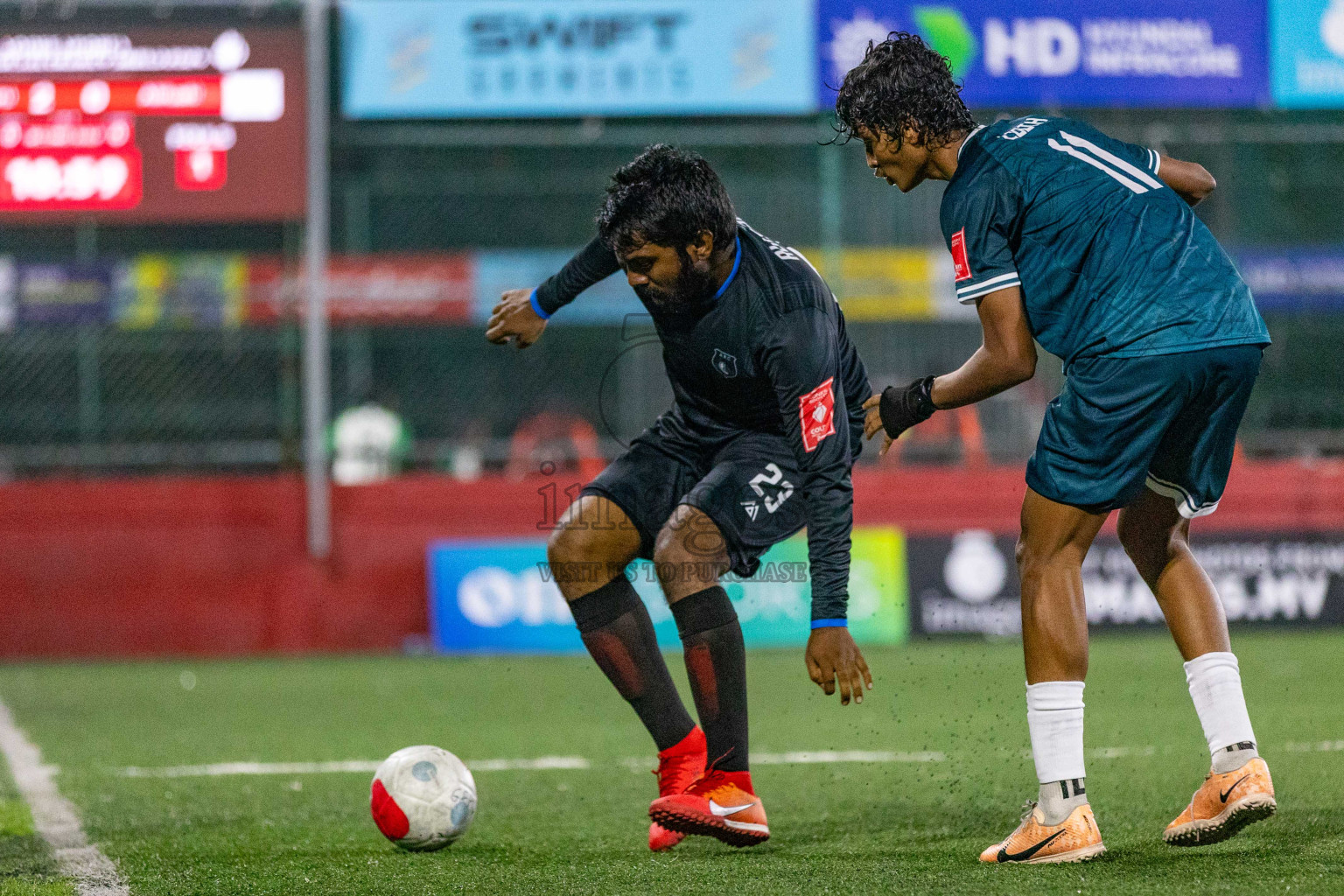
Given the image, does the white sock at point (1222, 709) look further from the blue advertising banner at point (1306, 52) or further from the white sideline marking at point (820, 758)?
the blue advertising banner at point (1306, 52)

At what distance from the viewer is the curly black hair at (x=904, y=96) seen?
3.86m

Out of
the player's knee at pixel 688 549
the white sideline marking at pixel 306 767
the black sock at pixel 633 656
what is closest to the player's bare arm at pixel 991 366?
the player's knee at pixel 688 549

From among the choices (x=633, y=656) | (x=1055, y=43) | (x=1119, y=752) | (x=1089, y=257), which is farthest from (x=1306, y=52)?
(x=633, y=656)

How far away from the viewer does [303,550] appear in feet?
38.9

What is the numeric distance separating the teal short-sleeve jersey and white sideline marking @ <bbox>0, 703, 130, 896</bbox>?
2575 mm

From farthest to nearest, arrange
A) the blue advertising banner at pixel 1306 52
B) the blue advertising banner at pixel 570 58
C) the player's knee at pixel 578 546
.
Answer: the blue advertising banner at pixel 1306 52
the blue advertising banner at pixel 570 58
the player's knee at pixel 578 546

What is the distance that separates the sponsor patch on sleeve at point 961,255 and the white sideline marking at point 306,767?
9.55 ft

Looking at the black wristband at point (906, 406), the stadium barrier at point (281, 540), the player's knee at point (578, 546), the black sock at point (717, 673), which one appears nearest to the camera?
the black wristband at point (906, 406)

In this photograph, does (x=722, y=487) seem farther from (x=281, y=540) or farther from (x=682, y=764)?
(x=281, y=540)

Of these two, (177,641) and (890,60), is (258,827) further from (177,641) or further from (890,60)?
(177,641)

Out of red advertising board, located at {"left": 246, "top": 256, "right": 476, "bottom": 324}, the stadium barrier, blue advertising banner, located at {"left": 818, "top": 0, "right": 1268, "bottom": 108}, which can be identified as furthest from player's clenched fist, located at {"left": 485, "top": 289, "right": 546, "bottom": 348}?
blue advertising banner, located at {"left": 818, "top": 0, "right": 1268, "bottom": 108}

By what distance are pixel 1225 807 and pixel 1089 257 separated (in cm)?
135

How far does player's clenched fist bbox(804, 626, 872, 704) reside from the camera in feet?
12.6

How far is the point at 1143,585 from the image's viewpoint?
37.7ft
